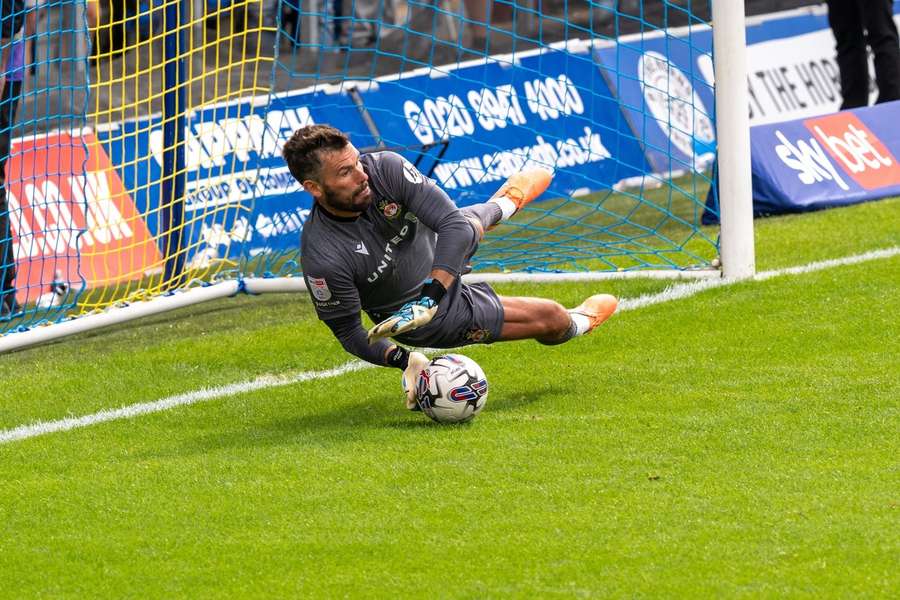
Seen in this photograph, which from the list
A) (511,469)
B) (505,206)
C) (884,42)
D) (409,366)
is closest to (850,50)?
(884,42)

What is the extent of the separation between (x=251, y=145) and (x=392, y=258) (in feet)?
14.2

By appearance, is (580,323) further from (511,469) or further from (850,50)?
(850,50)

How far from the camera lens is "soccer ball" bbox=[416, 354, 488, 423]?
5.50m

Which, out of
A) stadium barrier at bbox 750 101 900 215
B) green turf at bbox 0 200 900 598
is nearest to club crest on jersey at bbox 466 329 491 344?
green turf at bbox 0 200 900 598

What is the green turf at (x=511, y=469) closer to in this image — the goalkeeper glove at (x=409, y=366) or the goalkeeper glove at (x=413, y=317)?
the goalkeeper glove at (x=409, y=366)

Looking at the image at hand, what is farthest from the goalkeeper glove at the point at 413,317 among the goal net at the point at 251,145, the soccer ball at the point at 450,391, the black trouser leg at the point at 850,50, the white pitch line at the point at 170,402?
the black trouser leg at the point at 850,50

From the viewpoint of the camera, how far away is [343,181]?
5410 millimetres

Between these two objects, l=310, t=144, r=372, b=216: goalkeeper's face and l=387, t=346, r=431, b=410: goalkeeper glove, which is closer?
l=310, t=144, r=372, b=216: goalkeeper's face

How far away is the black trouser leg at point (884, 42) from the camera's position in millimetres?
10867

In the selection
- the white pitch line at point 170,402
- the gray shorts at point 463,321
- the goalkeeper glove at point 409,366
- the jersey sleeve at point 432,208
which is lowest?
the white pitch line at point 170,402

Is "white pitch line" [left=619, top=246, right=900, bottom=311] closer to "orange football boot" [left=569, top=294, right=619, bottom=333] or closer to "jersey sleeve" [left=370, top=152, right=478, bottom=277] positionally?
"orange football boot" [left=569, top=294, right=619, bottom=333]

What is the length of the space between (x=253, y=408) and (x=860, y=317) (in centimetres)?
278

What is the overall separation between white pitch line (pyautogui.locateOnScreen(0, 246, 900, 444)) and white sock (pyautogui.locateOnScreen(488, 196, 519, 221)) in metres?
1.14

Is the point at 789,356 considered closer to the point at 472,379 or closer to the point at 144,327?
the point at 472,379
